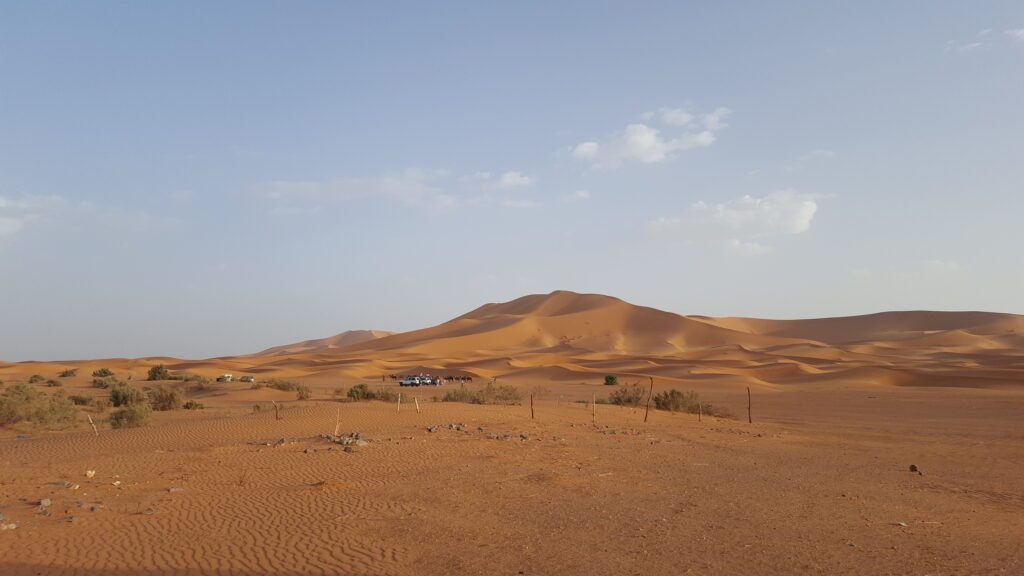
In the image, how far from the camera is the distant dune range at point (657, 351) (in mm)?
56156

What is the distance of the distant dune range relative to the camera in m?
56.2

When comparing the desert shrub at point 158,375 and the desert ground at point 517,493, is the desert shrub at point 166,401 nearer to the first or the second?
the desert ground at point 517,493

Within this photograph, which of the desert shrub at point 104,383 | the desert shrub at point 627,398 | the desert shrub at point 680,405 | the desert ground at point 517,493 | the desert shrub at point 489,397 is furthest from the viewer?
the desert shrub at point 104,383

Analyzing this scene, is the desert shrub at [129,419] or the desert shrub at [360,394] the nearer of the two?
the desert shrub at [129,419]

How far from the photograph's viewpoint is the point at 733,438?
20.5 metres

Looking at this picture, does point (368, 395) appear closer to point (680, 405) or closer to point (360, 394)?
point (360, 394)

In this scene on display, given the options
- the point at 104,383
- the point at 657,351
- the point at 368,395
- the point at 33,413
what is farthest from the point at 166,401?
the point at 657,351

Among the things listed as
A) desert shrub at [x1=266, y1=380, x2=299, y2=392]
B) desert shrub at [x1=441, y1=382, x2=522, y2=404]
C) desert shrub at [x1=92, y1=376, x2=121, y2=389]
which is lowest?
desert shrub at [x1=441, y1=382, x2=522, y2=404]

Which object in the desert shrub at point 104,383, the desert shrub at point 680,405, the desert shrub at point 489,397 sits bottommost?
the desert shrub at point 680,405

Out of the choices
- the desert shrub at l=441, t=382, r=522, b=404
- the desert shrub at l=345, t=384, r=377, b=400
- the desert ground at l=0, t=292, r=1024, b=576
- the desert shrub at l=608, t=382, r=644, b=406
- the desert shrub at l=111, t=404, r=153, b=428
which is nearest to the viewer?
the desert ground at l=0, t=292, r=1024, b=576

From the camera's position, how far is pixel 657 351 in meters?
99.5

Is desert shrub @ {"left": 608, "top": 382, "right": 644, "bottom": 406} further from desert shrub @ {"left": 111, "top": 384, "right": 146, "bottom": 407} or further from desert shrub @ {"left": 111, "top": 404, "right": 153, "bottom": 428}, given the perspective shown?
desert shrub @ {"left": 111, "top": 384, "right": 146, "bottom": 407}

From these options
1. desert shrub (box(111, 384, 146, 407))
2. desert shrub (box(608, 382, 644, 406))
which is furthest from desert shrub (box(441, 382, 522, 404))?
desert shrub (box(111, 384, 146, 407))

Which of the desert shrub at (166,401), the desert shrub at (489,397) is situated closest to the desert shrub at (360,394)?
the desert shrub at (489,397)
